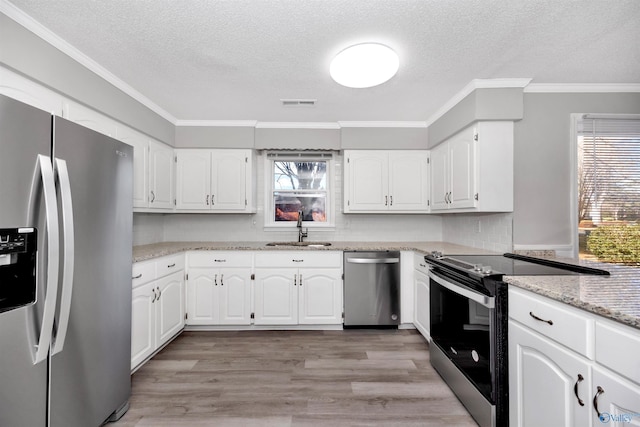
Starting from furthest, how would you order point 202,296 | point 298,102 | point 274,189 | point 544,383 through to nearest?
point 274,189 < point 202,296 < point 298,102 < point 544,383

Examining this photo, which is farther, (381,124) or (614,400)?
(381,124)

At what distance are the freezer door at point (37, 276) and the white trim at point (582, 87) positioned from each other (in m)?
3.23

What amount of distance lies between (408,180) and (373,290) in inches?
52.9

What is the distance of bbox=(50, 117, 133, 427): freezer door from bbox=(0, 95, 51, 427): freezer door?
69 millimetres

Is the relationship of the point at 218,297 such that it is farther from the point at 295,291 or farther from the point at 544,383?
the point at 544,383

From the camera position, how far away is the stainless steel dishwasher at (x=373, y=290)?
Result: 3.06 metres

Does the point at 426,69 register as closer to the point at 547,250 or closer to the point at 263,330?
the point at 547,250

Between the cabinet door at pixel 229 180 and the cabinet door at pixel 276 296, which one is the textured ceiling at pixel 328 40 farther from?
the cabinet door at pixel 276 296

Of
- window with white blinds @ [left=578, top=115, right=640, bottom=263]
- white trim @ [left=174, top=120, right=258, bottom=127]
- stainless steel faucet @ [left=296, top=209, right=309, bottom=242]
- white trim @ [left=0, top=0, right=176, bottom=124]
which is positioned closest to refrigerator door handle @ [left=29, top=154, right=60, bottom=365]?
white trim @ [left=0, top=0, right=176, bottom=124]

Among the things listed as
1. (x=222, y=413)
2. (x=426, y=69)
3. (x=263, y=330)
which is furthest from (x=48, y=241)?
(x=426, y=69)

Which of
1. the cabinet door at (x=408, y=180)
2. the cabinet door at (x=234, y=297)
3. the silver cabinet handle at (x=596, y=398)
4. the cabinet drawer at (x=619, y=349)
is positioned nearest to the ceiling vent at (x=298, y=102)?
the cabinet door at (x=408, y=180)

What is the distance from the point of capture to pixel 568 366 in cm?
115

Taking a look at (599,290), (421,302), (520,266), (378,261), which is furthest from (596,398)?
→ (378,261)

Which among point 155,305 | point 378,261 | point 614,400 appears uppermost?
point 378,261
